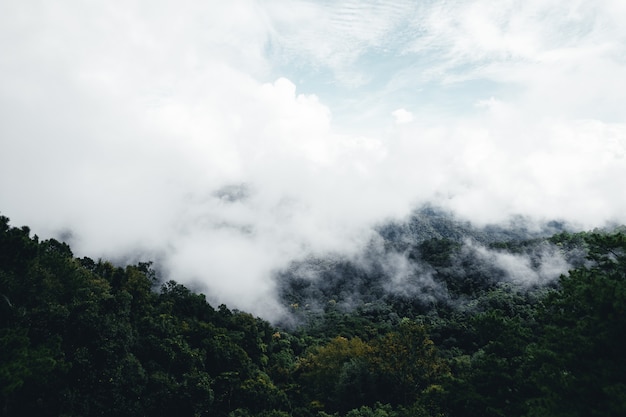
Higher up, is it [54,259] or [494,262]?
Result: [494,262]

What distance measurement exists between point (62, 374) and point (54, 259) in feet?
32.0

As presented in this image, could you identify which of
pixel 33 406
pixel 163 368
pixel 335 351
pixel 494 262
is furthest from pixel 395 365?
pixel 494 262

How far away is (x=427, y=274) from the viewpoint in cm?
11431

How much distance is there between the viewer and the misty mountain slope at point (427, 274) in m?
102

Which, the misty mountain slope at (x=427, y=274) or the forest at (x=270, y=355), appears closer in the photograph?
the forest at (x=270, y=355)

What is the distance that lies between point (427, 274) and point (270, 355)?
64814mm

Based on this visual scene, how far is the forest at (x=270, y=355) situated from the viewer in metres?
16.6

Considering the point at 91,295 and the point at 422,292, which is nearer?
the point at 91,295

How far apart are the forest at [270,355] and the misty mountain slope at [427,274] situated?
22553mm

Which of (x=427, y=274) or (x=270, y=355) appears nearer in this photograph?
(x=270, y=355)

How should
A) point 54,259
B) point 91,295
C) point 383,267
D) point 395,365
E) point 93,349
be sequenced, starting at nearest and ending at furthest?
point 93,349
point 54,259
point 91,295
point 395,365
point 383,267

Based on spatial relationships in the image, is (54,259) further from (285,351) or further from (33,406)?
(285,351)

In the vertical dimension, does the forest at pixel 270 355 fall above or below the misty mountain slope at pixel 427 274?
below

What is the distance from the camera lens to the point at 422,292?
348ft
